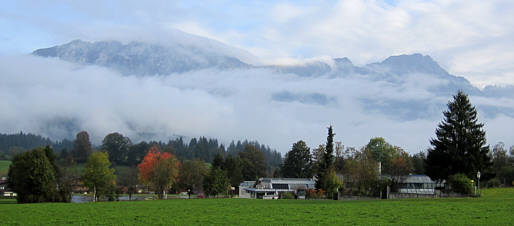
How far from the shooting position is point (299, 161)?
127938mm

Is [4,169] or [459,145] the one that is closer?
[459,145]

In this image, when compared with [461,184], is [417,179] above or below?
below

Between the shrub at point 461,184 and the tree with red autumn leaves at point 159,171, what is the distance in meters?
50.3

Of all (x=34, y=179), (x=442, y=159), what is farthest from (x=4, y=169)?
(x=442, y=159)

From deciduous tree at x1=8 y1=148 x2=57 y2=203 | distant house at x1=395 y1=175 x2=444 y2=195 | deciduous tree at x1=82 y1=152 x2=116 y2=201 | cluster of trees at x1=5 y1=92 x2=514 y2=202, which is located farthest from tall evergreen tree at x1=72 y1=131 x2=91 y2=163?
distant house at x1=395 y1=175 x2=444 y2=195

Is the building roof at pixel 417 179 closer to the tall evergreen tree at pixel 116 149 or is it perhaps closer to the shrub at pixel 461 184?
the shrub at pixel 461 184

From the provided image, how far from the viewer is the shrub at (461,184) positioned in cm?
5211

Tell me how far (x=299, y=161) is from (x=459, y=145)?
71813 mm

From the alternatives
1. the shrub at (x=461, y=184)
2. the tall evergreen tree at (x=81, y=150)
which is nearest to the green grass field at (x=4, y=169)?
the tall evergreen tree at (x=81, y=150)

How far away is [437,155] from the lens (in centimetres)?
5875

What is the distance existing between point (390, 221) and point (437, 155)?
3999 centimetres

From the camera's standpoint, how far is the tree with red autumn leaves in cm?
8519

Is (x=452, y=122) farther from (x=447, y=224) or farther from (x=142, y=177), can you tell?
(x=142, y=177)

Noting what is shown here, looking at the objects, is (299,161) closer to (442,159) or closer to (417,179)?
(417,179)
